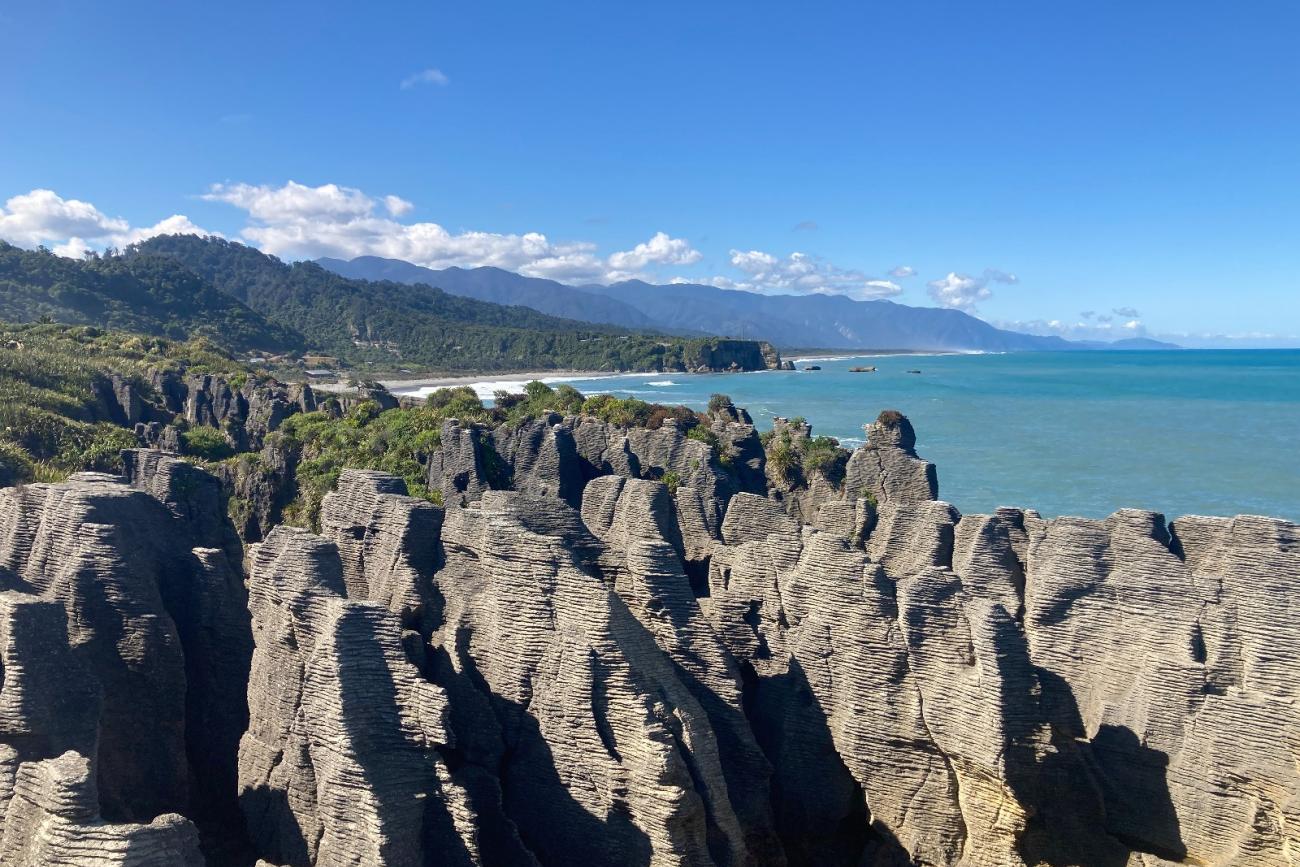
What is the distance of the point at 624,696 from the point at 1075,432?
252 feet

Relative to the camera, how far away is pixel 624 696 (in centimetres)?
766

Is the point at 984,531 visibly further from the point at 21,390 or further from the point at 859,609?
the point at 21,390

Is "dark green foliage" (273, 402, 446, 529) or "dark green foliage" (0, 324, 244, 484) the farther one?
"dark green foliage" (273, 402, 446, 529)

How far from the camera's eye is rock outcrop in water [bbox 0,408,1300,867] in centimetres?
718

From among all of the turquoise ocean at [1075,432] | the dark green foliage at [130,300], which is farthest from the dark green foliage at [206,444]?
the dark green foliage at [130,300]

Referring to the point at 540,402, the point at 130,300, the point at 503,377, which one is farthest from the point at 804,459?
the point at 503,377

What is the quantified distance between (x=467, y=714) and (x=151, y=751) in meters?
3.20

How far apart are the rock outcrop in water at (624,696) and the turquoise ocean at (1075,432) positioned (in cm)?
2958

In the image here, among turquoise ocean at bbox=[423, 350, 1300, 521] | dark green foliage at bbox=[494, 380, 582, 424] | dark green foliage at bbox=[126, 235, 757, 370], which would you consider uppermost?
dark green foliage at bbox=[126, 235, 757, 370]

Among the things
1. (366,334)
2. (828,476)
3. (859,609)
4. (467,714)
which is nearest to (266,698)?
(467,714)

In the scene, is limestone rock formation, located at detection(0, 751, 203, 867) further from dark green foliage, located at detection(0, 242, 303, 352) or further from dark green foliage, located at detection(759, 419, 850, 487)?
dark green foliage, located at detection(0, 242, 303, 352)

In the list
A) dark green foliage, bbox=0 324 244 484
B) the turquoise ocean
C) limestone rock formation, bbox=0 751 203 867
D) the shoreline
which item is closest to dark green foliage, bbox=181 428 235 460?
dark green foliage, bbox=0 324 244 484

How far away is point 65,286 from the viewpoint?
86.6 meters

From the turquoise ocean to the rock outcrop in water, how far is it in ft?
97.0
